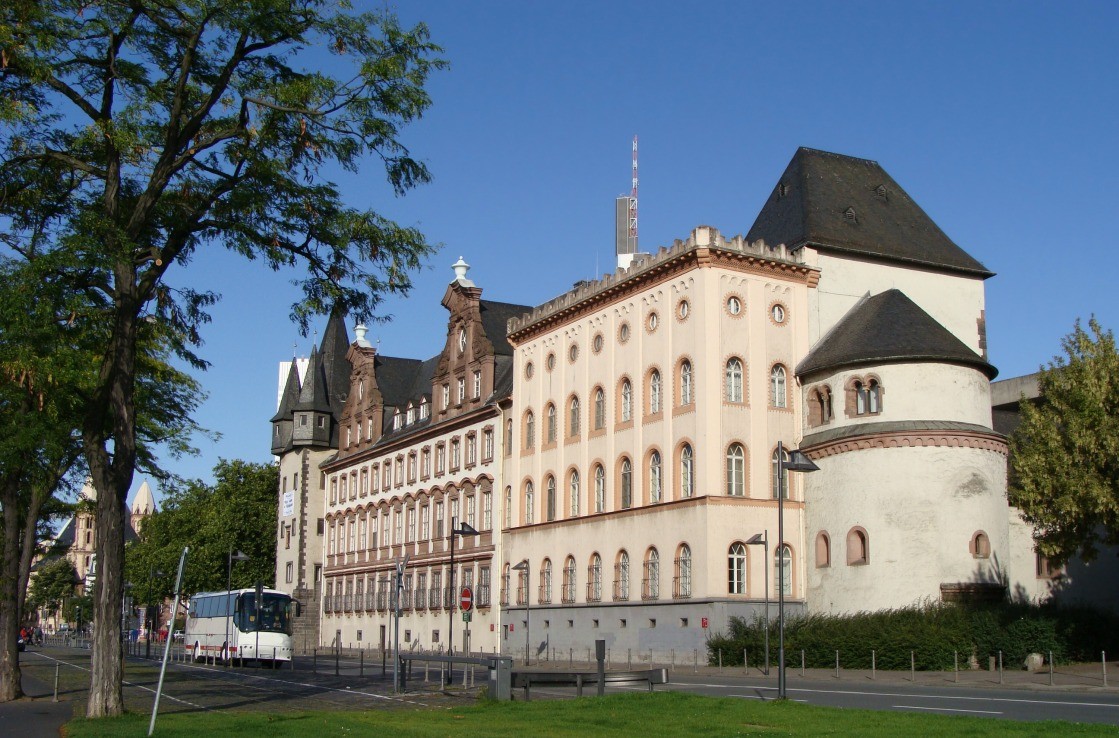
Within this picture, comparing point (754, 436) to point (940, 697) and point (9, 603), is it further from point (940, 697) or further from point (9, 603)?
point (9, 603)

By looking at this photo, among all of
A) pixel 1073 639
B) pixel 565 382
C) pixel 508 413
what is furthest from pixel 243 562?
pixel 1073 639

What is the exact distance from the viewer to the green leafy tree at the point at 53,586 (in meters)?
169

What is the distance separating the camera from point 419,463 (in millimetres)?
74625

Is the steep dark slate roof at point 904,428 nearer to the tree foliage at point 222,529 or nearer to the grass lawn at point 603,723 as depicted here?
the grass lawn at point 603,723

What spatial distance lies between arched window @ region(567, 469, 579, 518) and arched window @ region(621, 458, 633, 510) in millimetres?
4033

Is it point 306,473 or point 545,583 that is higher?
point 306,473

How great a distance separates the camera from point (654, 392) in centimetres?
5238

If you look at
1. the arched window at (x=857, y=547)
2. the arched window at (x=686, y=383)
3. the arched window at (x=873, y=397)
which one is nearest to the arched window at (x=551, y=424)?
the arched window at (x=686, y=383)

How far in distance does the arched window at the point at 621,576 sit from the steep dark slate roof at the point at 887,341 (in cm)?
1043

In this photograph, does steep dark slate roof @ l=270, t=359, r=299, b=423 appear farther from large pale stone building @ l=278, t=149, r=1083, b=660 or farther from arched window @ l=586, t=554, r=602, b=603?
arched window @ l=586, t=554, r=602, b=603

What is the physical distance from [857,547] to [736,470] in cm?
541

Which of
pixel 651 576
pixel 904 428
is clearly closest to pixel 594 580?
pixel 651 576

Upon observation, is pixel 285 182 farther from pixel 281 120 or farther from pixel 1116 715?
pixel 1116 715

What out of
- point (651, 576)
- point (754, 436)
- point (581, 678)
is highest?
point (754, 436)
